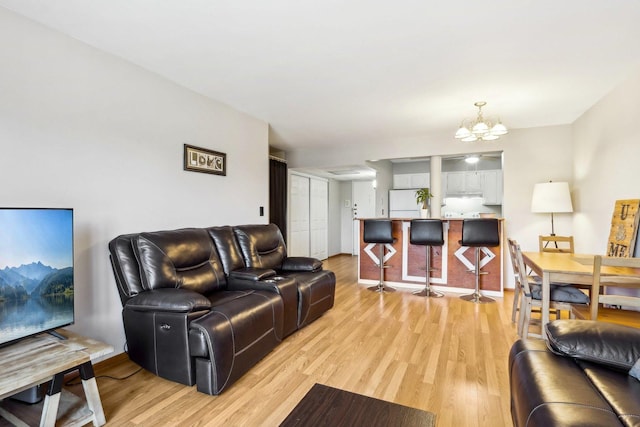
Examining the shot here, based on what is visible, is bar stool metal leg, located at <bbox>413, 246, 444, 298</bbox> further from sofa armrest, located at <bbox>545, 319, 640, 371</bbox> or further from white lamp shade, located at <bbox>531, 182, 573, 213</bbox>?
sofa armrest, located at <bbox>545, 319, 640, 371</bbox>

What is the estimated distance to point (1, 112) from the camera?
1.90 metres

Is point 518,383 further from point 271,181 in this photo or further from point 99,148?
point 271,181

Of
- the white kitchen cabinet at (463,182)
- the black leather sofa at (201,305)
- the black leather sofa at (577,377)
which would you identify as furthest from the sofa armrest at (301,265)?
the white kitchen cabinet at (463,182)

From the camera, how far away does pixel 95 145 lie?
2.39m

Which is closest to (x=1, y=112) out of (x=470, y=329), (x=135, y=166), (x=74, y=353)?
(x=135, y=166)

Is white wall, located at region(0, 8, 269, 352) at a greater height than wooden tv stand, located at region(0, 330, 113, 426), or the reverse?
white wall, located at region(0, 8, 269, 352)

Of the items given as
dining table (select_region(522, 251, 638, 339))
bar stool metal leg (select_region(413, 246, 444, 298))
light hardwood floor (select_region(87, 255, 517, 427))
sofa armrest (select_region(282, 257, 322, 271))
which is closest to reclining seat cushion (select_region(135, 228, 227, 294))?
light hardwood floor (select_region(87, 255, 517, 427))

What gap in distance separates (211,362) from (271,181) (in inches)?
147

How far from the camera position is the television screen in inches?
63.0

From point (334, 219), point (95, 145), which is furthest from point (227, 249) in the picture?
point (334, 219)

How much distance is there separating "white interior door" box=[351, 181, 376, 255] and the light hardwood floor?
4.84 metres

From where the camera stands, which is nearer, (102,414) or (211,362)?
(102,414)

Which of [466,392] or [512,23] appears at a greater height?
[512,23]

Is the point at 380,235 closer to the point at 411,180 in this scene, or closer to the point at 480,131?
the point at 480,131
